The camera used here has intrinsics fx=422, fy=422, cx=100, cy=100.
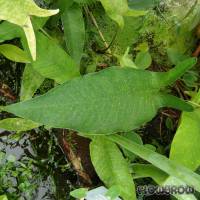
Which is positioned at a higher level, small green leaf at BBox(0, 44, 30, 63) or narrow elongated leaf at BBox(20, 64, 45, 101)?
small green leaf at BBox(0, 44, 30, 63)

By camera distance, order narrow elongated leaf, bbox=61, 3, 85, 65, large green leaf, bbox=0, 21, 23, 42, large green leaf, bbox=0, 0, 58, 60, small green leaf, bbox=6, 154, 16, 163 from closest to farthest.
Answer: large green leaf, bbox=0, 0, 58, 60 < large green leaf, bbox=0, 21, 23, 42 < narrow elongated leaf, bbox=61, 3, 85, 65 < small green leaf, bbox=6, 154, 16, 163

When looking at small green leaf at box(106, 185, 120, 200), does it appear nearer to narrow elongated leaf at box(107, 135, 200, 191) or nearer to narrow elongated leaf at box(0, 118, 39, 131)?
narrow elongated leaf at box(107, 135, 200, 191)

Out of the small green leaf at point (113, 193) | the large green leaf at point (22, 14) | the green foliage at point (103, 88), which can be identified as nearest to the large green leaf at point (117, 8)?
the green foliage at point (103, 88)

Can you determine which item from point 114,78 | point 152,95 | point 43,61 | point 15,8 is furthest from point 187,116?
point 15,8

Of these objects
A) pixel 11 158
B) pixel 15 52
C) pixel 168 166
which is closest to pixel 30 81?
pixel 15 52

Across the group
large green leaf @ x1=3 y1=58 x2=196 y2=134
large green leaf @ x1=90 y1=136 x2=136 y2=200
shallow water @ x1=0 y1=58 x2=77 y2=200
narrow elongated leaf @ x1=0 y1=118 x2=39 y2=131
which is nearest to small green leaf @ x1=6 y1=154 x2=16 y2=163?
shallow water @ x1=0 y1=58 x2=77 y2=200

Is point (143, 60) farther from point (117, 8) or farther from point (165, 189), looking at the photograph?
point (165, 189)

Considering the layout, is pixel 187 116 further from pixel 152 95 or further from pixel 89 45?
pixel 89 45

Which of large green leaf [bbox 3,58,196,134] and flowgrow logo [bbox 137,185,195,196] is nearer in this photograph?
large green leaf [bbox 3,58,196,134]

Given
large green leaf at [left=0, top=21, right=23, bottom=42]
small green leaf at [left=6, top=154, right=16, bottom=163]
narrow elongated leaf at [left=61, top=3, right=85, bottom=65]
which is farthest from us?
small green leaf at [left=6, top=154, right=16, bottom=163]
